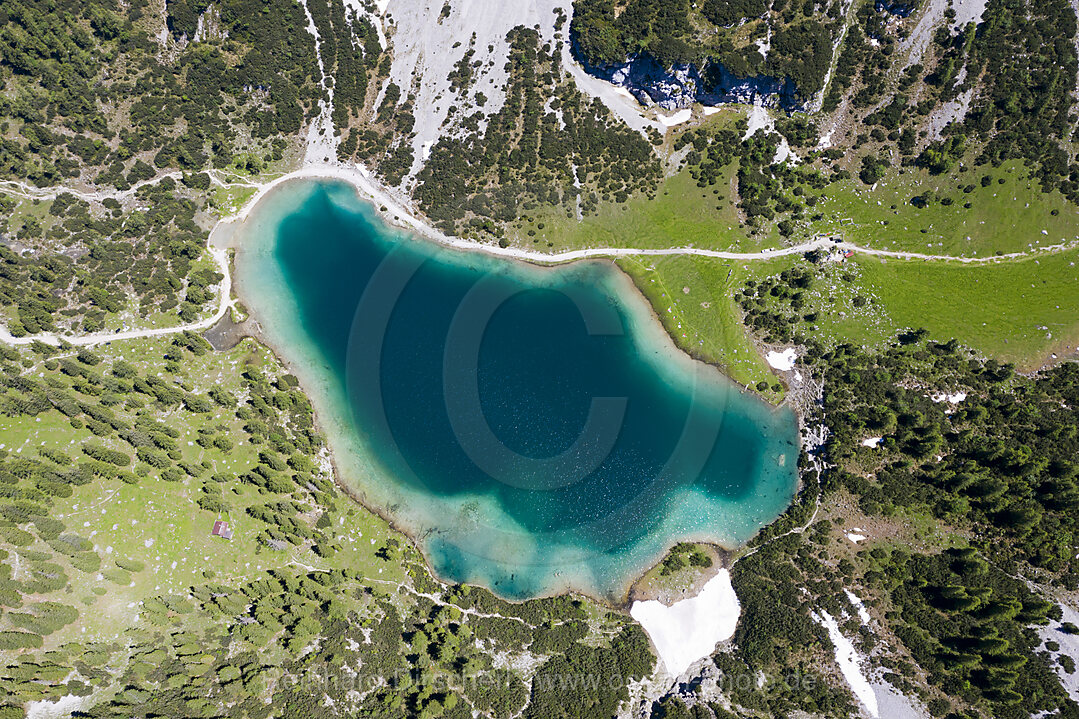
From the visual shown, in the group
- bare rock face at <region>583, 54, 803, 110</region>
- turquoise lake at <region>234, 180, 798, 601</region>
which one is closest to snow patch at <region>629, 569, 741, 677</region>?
turquoise lake at <region>234, 180, 798, 601</region>

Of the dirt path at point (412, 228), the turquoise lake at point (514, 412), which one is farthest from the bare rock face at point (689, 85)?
the turquoise lake at point (514, 412)

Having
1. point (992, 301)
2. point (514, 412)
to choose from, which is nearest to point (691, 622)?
point (514, 412)

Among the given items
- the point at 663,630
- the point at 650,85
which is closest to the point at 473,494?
the point at 663,630

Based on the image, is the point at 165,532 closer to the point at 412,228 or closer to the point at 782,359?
the point at 412,228

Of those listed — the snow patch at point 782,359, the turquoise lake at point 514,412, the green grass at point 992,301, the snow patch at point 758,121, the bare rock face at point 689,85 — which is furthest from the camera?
the snow patch at point 758,121

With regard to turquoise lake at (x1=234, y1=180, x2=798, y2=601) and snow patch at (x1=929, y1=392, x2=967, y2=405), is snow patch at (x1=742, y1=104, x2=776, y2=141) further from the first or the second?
snow patch at (x1=929, y1=392, x2=967, y2=405)

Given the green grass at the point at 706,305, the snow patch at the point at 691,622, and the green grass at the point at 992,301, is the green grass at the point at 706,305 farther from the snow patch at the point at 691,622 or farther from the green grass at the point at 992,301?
the snow patch at the point at 691,622
